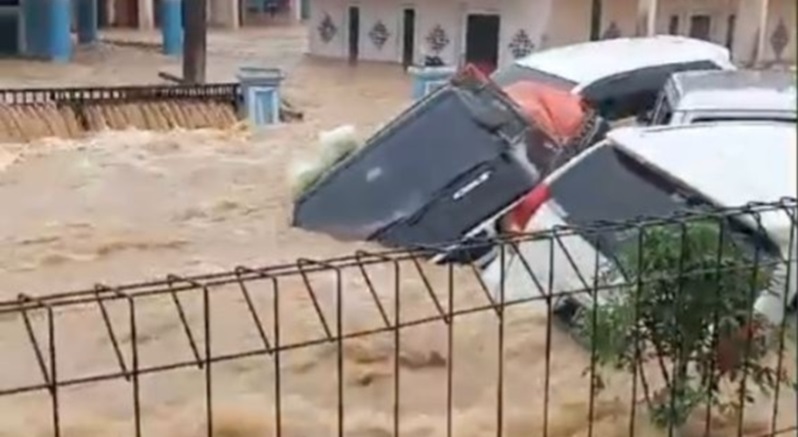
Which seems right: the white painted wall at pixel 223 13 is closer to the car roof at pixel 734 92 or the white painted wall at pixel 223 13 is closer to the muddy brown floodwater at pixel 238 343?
the muddy brown floodwater at pixel 238 343

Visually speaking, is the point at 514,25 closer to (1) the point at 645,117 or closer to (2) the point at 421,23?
(2) the point at 421,23

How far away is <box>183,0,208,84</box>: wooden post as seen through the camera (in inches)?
650

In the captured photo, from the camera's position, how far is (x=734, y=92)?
844 cm

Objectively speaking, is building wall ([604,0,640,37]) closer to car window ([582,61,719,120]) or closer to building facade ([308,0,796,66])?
building facade ([308,0,796,66])

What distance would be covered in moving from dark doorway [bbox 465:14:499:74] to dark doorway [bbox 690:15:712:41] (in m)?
3.70

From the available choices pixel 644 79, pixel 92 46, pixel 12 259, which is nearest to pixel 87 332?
pixel 12 259

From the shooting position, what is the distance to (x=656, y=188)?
6.03m

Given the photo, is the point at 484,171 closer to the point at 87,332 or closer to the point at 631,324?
the point at 87,332

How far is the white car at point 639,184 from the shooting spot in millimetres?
5633

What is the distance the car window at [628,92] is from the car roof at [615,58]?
3.8 inches

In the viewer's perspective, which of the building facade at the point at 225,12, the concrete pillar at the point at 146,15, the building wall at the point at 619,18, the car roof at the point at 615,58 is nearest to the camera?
the car roof at the point at 615,58

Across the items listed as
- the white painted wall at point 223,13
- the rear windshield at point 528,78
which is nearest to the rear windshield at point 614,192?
the rear windshield at point 528,78

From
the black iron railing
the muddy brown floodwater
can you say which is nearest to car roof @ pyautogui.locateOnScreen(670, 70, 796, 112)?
the muddy brown floodwater

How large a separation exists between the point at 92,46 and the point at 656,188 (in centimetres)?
1818
